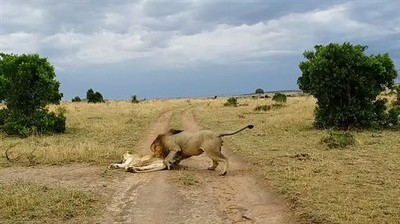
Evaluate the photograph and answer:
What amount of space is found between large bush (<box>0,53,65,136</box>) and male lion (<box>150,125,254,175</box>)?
978cm

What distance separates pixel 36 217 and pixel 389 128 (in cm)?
1599

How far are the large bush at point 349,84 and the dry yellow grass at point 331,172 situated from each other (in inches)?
64.3

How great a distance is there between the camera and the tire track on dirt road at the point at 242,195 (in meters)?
8.09

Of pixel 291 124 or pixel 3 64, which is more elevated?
pixel 3 64

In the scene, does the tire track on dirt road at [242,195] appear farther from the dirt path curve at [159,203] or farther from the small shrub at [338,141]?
the small shrub at [338,141]

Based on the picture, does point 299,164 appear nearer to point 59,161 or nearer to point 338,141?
point 338,141

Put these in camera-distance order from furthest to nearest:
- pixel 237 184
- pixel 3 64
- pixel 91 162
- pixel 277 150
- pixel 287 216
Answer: pixel 3 64, pixel 277 150, pixel 91 162, pixel 237 184, pixel 287 216

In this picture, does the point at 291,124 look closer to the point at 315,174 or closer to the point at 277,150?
the point at 277,150

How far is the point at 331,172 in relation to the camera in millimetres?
10992

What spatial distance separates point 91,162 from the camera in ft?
43.0

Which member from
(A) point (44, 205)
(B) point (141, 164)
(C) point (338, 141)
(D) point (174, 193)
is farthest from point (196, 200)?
(C) point (338, 141)

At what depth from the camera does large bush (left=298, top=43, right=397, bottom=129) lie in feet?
66.9

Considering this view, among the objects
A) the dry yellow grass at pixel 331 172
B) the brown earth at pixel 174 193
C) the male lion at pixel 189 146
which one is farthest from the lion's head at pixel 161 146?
the dry yellow grass at pixel 331 172

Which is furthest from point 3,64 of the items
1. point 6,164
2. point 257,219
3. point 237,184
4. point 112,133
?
point 257,219
